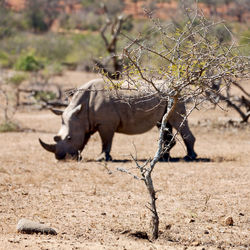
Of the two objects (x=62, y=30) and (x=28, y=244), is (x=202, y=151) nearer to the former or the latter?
(x=28, y=244)

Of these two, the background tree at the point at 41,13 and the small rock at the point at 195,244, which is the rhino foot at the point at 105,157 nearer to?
the small rock at the point at 195,244

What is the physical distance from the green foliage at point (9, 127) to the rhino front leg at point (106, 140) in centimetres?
593

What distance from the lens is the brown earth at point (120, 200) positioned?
717 centimetres

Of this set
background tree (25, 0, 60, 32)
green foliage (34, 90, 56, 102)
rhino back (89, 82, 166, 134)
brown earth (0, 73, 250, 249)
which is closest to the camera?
brown earth (0, 73, 250, 249)

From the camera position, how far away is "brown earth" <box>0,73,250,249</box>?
7.17m

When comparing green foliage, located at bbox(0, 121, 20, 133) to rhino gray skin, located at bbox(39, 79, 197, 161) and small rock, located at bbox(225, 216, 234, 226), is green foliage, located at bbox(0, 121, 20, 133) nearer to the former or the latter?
rhino gray skin, located at bbox(39, 79, 197, 161)

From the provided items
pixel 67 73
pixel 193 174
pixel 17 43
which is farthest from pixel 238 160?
pixel 17 43

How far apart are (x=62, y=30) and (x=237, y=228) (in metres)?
69.1

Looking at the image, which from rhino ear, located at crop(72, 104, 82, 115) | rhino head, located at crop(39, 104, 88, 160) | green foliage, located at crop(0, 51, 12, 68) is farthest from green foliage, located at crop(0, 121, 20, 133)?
green foliage, located at crop(0, 51, 12, 68)

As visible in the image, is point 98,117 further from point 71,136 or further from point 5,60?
point 5,60

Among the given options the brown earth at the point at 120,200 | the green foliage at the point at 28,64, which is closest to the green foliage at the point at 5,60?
the green foliage at the point at 28,64

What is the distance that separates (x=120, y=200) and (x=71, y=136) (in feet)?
13.4

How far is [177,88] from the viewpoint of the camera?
6.80 m

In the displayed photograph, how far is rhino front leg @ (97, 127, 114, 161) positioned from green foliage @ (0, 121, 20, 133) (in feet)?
19.5
